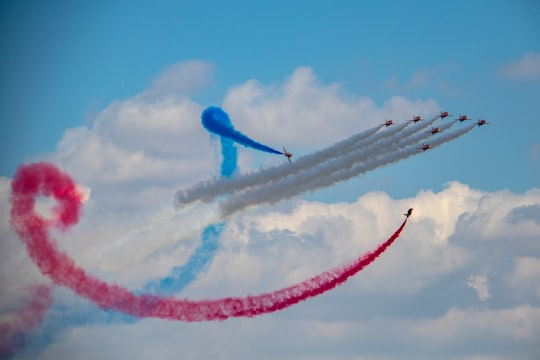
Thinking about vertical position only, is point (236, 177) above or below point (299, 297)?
above

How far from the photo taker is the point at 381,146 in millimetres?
167125

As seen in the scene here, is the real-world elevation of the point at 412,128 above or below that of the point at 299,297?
above

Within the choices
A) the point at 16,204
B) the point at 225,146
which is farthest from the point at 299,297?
the point at 16,204

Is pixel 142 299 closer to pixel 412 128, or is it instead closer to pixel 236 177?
pixel 236 177

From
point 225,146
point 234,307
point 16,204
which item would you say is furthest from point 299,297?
point 16,204

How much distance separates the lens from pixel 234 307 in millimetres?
167750

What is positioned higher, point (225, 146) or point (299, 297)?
point (225, 146)

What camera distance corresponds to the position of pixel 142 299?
6624 inches

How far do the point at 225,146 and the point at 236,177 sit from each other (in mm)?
4281

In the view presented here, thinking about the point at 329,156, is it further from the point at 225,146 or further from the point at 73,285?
the point at 73,285

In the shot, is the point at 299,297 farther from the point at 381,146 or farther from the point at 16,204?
the point at 16,204

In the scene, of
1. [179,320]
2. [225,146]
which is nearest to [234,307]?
[179,320]

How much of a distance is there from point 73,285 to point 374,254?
28226mm

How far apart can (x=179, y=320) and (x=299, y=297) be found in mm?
11320
